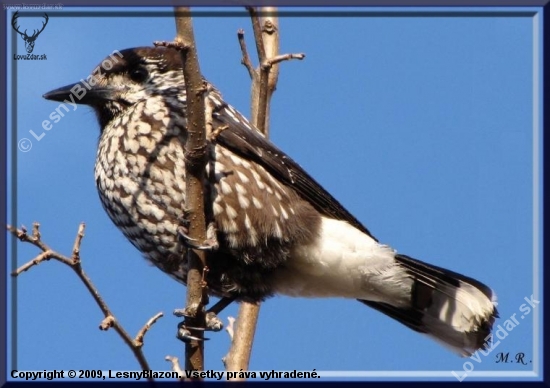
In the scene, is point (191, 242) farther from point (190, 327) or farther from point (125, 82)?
point (125, 82)

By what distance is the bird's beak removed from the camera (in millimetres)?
4016

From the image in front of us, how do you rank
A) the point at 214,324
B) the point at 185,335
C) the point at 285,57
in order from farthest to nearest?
1. the point at 285,57
2. the point at 214,324
3. the point at 185,335

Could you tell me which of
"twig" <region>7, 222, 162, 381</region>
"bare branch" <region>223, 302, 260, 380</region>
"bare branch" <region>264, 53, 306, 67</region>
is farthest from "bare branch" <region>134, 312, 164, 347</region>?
"bare branch" <region>264, 53, 306, 67</region>

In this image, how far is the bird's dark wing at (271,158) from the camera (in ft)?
12.3

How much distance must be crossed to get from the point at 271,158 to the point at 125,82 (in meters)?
0.84

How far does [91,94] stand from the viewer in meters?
4.07

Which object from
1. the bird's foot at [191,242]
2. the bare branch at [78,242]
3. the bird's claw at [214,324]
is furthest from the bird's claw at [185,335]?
the bare branch at [78,242]

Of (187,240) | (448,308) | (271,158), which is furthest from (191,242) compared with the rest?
(448,308)

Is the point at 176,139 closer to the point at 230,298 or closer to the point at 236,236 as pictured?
the point at 236,236

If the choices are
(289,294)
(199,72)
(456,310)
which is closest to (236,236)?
(289,294)

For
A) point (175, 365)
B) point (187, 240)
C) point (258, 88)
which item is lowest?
point (175, 365)

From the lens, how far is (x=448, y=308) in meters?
4.18

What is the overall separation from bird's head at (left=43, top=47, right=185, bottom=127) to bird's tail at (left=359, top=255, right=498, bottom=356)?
1402 mm

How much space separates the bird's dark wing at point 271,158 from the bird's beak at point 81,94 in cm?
55
